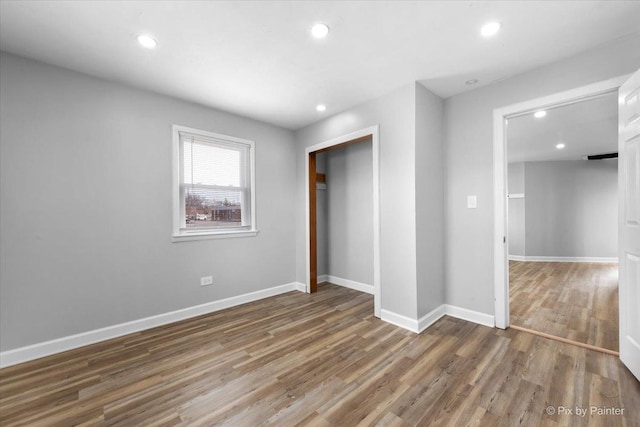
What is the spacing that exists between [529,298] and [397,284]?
229 centimetres

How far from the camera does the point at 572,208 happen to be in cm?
679

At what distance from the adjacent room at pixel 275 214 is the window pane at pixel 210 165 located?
3 centimetres

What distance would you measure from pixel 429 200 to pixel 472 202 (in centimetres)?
48

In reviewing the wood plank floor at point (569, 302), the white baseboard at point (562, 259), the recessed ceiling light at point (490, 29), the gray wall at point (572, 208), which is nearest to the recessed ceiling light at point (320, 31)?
the recessed ceiling light at point (490, 29)

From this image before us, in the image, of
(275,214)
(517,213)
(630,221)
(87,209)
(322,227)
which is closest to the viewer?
(630,221)

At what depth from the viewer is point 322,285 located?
460 centimetres

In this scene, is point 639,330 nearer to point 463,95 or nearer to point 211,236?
point 463,95

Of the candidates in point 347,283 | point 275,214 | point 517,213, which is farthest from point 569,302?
point 275,214

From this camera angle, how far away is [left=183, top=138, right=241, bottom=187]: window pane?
334 cm

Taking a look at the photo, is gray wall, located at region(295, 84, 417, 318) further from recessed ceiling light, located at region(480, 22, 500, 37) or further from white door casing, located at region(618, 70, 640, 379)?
white door casing, located at region(618, 70, 640, 379)

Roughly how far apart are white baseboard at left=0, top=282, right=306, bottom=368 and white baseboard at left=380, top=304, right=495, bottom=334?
190 cm

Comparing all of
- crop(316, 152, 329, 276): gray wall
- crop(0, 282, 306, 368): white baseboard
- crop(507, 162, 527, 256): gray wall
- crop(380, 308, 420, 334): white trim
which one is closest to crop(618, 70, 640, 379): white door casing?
crop(380, 308, 420, 334): white trim

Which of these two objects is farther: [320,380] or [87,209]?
[87,209]

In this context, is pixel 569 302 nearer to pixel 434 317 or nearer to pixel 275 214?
pixel 434 317
